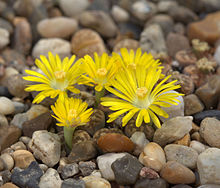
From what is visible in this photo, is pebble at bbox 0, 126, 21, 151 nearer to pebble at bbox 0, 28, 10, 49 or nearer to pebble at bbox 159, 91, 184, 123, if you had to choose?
pebble at bbox 159, 91, 184, 123

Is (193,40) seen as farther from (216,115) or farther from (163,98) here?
(163,98)

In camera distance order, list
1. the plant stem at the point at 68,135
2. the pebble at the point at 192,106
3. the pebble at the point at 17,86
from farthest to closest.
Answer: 1. the pebble at the point at 17,86
2. the pebble at the point at 192,106
3. the plant stem at the point at 68,135

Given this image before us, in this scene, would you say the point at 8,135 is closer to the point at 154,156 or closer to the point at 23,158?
the point at 23,158

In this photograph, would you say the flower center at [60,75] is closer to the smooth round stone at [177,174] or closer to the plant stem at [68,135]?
the plant stem at [68,135]

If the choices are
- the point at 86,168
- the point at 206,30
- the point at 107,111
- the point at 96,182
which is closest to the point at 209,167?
the point at 96,182

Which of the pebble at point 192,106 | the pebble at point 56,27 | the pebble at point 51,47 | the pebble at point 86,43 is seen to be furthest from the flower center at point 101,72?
the pebble at point 56,27

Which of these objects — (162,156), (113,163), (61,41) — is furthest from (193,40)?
(113,163)
